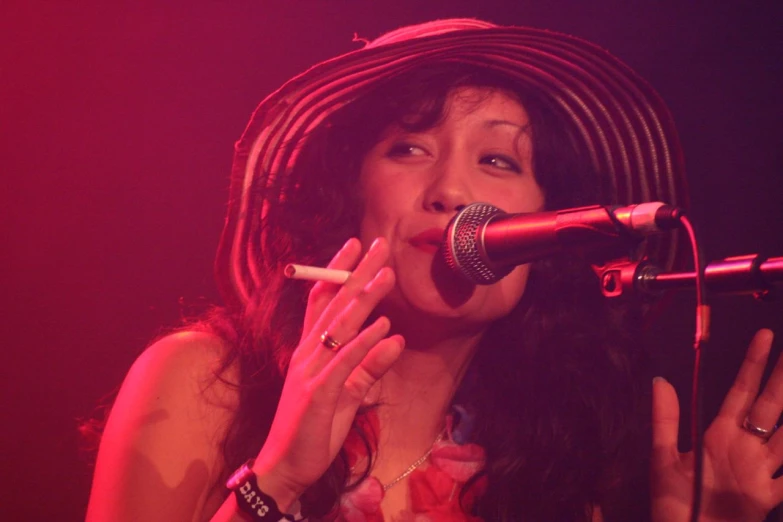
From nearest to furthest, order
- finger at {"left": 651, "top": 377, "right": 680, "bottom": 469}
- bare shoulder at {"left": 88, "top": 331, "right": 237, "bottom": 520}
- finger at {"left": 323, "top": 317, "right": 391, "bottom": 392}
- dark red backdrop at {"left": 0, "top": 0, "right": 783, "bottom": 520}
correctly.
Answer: finger at {"left": 323, "top": 317, "right": 391, "bottom": 392} → bare shoulder at {"left": 88, "top": 331, "right": 237, "bottom": 520} → finger at {"left": 651, "top": 377, "right": 680, "bottom": 469} → dark red backdrop at {"left": 0, "top": 0, "right": 783, "bottom": 520}

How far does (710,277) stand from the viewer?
0.79m

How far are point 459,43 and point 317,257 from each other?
537 millimetres

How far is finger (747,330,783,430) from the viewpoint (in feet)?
3.95

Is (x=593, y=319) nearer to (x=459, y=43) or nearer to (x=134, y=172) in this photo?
(x=459, y=43)

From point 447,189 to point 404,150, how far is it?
0.67 feet

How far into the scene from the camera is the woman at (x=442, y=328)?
1245mm

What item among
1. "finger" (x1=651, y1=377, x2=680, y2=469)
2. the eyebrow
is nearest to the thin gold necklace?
"finger" (x1=651, y1=377, x2=680, y2=469)

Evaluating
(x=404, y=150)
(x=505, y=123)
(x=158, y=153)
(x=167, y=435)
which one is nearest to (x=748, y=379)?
(x=505, y=123)

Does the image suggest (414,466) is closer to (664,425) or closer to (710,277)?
(664,425)

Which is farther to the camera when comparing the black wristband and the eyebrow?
the eyebrow

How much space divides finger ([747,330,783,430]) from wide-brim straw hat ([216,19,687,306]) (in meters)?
0.36

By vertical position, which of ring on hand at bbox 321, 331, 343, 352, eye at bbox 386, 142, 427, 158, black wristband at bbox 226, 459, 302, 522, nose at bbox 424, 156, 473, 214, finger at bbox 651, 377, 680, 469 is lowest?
finger at bbox 651, 377, 680, 469

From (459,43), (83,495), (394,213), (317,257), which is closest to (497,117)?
(459,43)

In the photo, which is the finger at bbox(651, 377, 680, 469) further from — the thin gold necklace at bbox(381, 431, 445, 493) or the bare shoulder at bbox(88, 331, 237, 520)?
the bare shoulder at bbox(88, 331, 237, 520)
